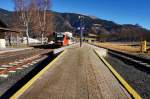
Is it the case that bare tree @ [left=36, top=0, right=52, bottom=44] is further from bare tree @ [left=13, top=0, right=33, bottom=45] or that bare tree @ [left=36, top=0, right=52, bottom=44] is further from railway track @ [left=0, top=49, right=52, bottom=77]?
railway track @ [left=0, top=49, right=52, bottom=77]

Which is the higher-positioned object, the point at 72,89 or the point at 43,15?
the point at 43,15

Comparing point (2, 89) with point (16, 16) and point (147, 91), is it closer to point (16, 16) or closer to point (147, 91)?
point (147, 91)

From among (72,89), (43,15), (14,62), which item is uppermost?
(43,15)

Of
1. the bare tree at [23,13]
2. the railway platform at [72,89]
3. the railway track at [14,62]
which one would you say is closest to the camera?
the railway platform at [72,89]

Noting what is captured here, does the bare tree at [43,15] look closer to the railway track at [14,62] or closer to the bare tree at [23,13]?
A: the bare tree at [23,13]

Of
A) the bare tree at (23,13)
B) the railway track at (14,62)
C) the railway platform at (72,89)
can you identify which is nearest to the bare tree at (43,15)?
the bare tree at (23,13)

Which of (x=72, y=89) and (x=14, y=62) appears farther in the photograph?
(x=14, y=62)

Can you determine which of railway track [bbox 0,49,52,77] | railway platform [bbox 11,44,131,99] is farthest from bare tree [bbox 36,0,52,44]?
railway platform [bbox 11,44,131,99]

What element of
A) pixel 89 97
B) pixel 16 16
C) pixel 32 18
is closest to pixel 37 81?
pixel 89 97

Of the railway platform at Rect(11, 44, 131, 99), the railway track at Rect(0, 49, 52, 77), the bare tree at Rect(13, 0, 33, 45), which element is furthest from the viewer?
the bare tree at Rect(13, 0, 33, 45)

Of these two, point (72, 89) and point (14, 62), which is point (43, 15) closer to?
point (14, 62)

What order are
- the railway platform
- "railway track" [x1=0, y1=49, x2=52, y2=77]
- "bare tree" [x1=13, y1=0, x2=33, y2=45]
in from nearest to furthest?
1. the railway platform
2. "railway track" [x1=0, y1=49, x2=52, y2=77]
3. "bare tree" [x1=13, y1=0, x2=33, y2=45]

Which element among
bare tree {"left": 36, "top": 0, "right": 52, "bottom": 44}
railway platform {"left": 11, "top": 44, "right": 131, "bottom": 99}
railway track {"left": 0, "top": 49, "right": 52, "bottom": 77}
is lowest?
railway track {"left": 0, "top": 49, "right": 52, "bottom": 77}

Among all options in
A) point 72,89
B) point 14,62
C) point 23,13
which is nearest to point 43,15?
point 23,13
